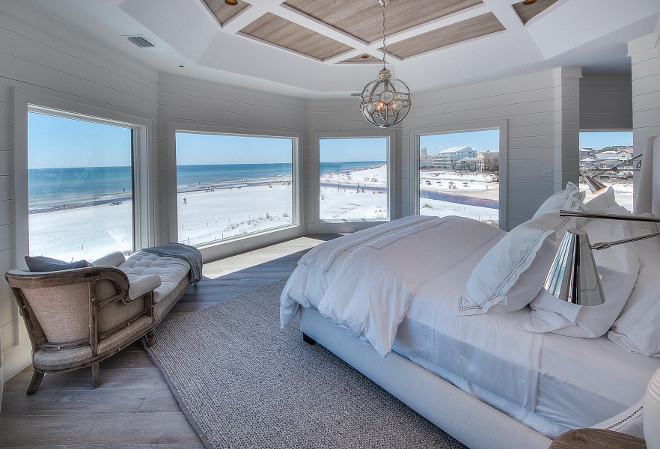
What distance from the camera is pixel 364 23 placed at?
164 inches

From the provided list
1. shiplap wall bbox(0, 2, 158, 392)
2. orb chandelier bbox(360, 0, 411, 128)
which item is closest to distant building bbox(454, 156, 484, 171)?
orb chandelier bbox(360, 0, 411, 128)

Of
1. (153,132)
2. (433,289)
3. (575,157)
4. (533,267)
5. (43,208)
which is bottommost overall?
(433,289)

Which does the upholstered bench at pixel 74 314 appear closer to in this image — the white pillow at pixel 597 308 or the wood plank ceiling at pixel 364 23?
the white pillow at pixel 597 308

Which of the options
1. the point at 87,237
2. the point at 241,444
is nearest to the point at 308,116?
the point at 87,237

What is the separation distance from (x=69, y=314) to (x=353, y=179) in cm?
572

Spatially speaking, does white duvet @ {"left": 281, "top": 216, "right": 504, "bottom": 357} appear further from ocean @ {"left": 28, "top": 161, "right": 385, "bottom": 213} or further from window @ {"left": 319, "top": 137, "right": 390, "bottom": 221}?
window @ {"left": 319, "top": 137, "right": 390, "bottom": 221}

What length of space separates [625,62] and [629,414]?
540 centimetres

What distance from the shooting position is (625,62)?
15.7ft

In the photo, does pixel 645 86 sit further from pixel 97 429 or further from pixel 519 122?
pixel 97 429

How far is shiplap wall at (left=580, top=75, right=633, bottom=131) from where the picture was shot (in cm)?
543

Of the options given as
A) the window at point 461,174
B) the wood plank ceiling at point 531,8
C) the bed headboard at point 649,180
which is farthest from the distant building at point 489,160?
the bed headboard at point 649,180

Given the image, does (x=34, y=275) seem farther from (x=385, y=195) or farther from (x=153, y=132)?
(x=385, y=195)

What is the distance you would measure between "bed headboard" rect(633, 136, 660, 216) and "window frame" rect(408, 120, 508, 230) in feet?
9.53

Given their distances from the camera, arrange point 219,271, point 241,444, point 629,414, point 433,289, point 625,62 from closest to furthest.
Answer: point 629,414 < point 241,444 < point 433,289 < point 625,62 < point 219,271
